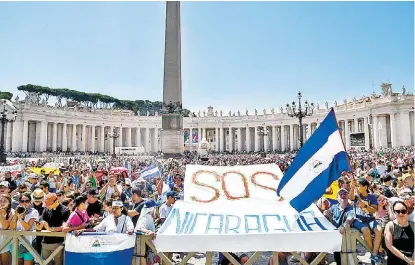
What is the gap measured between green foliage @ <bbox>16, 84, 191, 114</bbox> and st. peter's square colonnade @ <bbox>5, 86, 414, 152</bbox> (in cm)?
2225

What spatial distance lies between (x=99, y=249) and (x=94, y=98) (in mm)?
91594

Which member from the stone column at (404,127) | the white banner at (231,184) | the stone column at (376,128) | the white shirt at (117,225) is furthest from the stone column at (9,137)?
the stone column at (404,127)

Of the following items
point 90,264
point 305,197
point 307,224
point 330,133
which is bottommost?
point 90,264

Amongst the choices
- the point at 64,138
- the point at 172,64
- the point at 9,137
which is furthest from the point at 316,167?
the point at 64,138

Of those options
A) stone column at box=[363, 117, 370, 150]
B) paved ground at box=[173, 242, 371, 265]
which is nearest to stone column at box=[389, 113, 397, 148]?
stone column at box=[363, 117, 370, 150]

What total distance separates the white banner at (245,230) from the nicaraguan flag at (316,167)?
0.25 metres

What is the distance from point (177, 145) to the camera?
25016 mm

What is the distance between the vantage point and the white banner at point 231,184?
4.73 metres

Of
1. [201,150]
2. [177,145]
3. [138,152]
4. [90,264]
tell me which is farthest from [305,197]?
[138,152]

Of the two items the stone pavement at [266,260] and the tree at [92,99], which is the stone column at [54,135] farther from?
the stone pavement at [266,260]

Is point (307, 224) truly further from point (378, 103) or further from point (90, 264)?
point (378, 103)

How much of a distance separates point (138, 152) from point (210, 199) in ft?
165

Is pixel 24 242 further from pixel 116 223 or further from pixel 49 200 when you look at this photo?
pixel 116 223

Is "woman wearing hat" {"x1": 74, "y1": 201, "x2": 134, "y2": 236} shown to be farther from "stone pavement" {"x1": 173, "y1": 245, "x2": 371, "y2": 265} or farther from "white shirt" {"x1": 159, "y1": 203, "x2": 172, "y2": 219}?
"stone pavement" {"x1": 173, "y1": 245, "x2": 371, "y2": 265}
